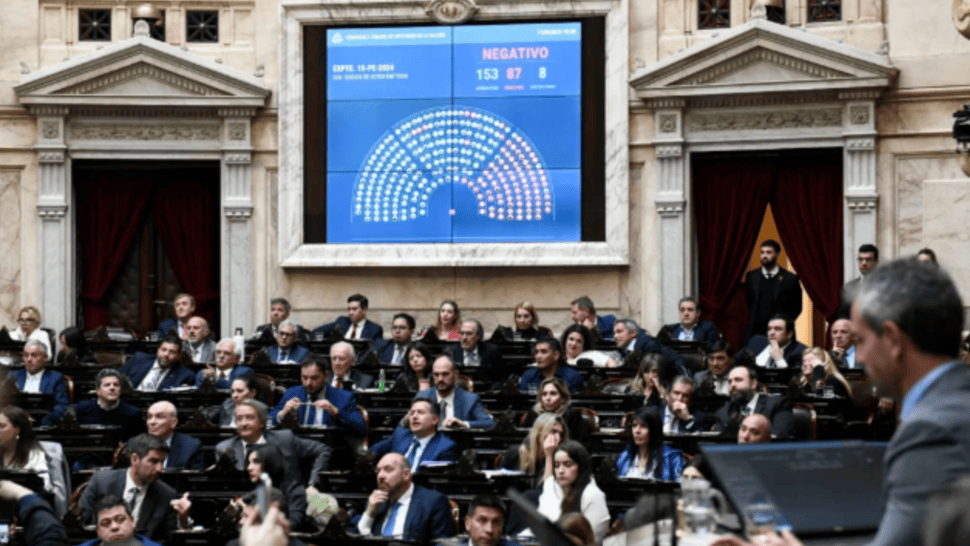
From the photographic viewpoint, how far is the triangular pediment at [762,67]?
47.4 feet

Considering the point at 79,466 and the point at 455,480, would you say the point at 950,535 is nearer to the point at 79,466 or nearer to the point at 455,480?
the point at 455,480

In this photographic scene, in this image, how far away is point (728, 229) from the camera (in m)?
15.4

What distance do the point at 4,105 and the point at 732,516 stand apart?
1423 centimetres

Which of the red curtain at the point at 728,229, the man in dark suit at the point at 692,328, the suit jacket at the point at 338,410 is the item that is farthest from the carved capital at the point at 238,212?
the suit jacket at the point at 338,410

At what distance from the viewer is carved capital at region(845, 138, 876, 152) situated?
14625 millimetres

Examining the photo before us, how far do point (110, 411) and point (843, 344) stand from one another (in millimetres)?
5741

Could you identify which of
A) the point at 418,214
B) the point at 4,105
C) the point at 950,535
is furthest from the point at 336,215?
the point at 950,535

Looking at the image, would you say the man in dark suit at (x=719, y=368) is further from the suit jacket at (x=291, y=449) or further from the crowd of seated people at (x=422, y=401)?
the suit jacket at (x=291, y=449)

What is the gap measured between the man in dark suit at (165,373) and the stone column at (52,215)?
3647mm

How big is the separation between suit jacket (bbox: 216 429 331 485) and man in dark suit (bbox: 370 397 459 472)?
0.35 meters

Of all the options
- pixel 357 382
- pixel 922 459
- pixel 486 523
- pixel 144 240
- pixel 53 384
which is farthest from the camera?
pixel 144 240

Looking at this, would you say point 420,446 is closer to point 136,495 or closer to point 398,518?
point 398,518

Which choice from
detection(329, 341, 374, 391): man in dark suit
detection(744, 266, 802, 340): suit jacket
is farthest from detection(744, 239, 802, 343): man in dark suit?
detection(329, 341, 374, 391): man in dark suit

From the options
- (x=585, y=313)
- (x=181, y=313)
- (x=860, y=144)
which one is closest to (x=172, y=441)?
(x=181, y=313)
